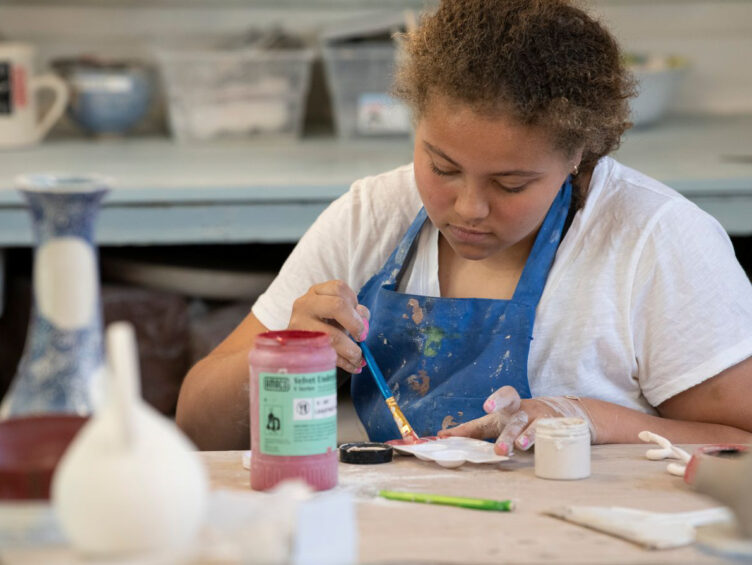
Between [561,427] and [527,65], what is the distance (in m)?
0.46

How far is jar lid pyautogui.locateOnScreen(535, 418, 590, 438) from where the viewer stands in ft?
3.93

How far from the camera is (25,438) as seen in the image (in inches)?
37.6

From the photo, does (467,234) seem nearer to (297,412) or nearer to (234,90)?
(297,412)

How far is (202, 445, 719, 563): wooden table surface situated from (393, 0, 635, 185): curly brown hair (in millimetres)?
433

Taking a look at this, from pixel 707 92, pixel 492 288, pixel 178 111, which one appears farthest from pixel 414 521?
pixel 707 92

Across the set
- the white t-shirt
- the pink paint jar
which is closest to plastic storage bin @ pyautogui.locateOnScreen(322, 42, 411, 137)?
the white t-shirt

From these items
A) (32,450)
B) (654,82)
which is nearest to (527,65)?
(32,450)

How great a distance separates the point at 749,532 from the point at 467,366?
63cm

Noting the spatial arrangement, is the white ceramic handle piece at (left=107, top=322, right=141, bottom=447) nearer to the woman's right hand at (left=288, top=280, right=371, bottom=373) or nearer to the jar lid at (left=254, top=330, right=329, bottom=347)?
the jar lid at (left=254, top=330, right=329, bottom=347)

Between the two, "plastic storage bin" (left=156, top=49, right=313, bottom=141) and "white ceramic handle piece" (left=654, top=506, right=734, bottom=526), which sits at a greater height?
"plastic storage bin" (left=156, top=49, right=313, bottom=141)

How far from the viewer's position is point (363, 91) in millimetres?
2943

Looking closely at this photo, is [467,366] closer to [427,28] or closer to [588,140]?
[588,140]

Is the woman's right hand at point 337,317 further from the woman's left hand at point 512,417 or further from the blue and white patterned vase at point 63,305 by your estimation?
the blue and white patterned vase at point 63,305

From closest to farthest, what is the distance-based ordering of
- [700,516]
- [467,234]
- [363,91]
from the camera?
[700,516] → [467,234] → [363,91]
